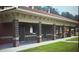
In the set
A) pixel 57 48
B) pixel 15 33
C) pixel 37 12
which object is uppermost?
pixel 37 12

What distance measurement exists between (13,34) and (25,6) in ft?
2.44

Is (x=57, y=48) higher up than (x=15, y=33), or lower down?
lower down

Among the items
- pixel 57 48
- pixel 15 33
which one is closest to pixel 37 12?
pixel 15 33

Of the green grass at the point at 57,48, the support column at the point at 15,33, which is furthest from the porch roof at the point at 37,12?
the green grass at the point at 57,48

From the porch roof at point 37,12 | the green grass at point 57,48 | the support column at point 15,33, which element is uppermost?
the porch roof at point 37,12

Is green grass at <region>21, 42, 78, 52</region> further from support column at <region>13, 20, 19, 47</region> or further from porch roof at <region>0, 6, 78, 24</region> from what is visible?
porch roof at <region>0, 6, 78, 24</region>

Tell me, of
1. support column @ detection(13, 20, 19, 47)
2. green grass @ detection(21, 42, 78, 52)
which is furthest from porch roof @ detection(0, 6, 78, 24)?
green grass @ detection(21, 42, 78, 52)

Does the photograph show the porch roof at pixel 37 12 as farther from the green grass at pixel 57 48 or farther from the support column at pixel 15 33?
the green grass at pixel 57 48

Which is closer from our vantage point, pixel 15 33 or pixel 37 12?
pixel 15 33

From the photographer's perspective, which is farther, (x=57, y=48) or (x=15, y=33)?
(x=57, y=48)

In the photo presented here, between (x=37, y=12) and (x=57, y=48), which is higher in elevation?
(x=37, y=12)

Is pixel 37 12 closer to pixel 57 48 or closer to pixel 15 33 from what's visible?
pixel 15 33

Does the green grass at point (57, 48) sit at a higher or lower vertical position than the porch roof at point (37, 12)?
lower
